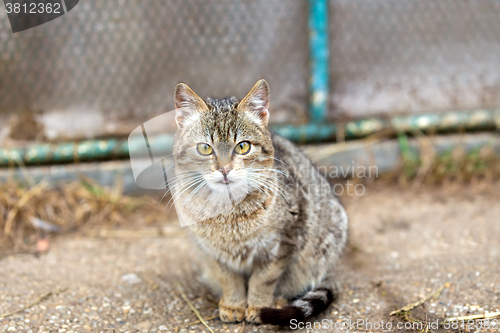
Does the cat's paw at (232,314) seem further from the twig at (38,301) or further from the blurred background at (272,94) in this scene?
the blurred background at (272,94)

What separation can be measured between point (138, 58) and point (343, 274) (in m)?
2.37

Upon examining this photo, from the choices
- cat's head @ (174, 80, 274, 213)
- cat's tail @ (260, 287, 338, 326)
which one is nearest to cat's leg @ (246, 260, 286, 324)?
cat's tail @ (260, 287, 338, 326)

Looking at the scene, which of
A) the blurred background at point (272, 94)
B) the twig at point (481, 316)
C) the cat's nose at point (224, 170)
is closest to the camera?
the cat's nose at point (224, 170)

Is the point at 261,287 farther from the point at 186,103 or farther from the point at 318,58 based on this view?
the point at 318,58

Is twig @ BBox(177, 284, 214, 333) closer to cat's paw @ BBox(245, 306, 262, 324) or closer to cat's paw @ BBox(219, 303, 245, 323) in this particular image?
cat's paw @ BBox(219, 303, 245, 323)

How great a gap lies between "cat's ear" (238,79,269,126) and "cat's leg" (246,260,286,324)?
76cm

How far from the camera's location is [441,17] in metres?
3.77

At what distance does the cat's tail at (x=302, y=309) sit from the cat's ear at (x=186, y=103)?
103 centimetres

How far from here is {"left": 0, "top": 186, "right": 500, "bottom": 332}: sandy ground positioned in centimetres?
223

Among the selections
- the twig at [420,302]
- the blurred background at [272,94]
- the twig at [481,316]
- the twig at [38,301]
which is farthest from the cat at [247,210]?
the blurred background at [272,94]

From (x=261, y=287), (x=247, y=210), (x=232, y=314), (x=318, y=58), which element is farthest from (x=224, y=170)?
(x=318, y=58)

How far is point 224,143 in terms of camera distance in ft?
6.84

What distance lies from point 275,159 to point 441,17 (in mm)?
2486

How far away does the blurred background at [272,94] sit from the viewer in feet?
11.4
